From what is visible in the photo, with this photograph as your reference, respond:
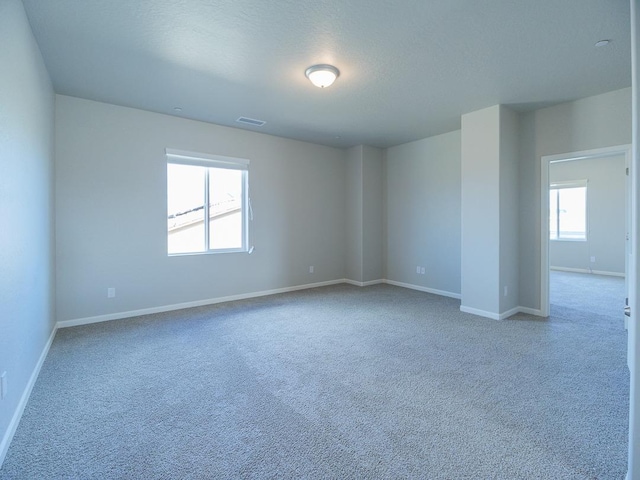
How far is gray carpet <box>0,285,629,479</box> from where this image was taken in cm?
162

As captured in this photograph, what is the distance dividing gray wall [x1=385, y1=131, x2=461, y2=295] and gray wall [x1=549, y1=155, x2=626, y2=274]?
9.97ft

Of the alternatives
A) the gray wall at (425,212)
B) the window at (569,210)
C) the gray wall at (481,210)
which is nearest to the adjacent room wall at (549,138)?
the gray wall at (481,210)

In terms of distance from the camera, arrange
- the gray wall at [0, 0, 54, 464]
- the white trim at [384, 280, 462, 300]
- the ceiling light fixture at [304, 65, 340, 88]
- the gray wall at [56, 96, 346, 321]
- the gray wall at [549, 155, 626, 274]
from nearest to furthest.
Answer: the gray wall at [0, 0, 54, 464] → the ceiling light fixture at [304, 65, 340, 88] → the gray wall at [56, 96, 346, 321] → the white trim at [384, 280, 462, 300] → the gray wall at [549, 155, 626, 274]

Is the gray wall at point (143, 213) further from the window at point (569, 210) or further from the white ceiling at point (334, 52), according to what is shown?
the window at point (569, 210)

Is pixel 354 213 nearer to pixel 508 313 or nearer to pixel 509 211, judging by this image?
pixel 509 211

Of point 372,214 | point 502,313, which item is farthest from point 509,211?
point 372,214

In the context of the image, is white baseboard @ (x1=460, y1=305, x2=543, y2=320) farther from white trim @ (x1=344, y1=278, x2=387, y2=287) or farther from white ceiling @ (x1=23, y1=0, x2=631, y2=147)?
white ceiling @ (x1=23, y1=0, x2=631, y2=147)

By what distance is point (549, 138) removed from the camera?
4.01 m

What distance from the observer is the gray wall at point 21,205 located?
1.79 m

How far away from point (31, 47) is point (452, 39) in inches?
126

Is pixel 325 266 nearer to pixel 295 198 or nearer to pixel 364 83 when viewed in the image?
pixel 295 198

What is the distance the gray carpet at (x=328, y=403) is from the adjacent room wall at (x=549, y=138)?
31.7 inches

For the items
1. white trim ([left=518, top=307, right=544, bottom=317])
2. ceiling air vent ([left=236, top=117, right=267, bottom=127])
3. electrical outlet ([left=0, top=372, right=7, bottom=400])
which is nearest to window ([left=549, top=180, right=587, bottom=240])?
white trim ([left=518, top=307, right=544, bottom=317])

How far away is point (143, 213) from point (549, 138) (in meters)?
5.22
